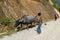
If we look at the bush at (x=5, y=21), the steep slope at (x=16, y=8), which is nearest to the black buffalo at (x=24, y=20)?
the bush at (x=5, y=21)

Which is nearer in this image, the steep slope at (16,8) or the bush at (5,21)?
the bush at (5,21)

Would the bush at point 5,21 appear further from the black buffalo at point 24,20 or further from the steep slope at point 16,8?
the steep slope at point 16,8

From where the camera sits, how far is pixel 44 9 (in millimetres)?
37125

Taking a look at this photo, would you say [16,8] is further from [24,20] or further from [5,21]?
[5,21]

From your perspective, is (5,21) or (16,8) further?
(16,8)

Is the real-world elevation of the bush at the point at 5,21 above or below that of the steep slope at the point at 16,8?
below

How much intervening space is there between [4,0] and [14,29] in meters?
5.42

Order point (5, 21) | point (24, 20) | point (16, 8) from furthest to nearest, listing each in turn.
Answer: point (16, 8) < point (24, 20) < point (5, 21)

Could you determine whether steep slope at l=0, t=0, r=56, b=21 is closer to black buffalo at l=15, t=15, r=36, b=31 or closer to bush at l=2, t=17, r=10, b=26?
bush at l=2, t=17, r=10, b=26

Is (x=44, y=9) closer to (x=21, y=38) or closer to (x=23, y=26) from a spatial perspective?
(x=23, y=26)

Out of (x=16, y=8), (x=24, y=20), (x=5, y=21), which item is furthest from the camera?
(x=16, y=8)

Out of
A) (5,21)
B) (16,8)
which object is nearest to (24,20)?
(5,21)

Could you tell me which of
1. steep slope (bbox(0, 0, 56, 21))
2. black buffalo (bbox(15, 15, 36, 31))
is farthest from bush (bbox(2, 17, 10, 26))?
steep slope (bbox(0, 0, 56, 21))

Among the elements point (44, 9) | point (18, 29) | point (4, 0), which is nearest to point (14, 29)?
point (18, 29)
